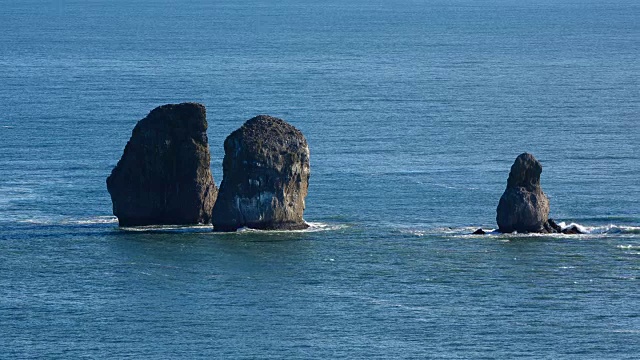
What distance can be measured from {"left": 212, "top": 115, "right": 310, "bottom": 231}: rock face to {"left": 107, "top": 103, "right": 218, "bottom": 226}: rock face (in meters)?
3.49

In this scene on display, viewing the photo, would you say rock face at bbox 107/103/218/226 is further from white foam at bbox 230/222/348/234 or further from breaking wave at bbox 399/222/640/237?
breaking wave at bbox 399/222/640/237

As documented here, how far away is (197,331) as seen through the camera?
85188 millimetres

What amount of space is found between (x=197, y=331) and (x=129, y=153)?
90.6 feet

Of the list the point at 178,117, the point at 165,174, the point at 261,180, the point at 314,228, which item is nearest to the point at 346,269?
the point at 261,180

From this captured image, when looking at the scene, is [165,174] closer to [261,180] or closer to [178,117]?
[178,117]

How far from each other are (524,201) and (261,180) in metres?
17.4

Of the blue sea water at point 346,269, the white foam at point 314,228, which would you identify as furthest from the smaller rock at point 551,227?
the white foam at point 314,228

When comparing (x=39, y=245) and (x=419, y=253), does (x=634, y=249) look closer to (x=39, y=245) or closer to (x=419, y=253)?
(x=419, y=253)

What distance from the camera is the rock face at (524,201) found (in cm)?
10550

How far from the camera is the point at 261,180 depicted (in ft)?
349

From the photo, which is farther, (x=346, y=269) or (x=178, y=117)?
(x=178, y=117)

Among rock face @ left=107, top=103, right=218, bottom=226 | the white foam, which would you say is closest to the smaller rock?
the white foam

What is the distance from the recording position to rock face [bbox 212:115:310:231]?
107m

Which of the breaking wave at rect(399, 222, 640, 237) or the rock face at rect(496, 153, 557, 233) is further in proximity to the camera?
the breaking wave at rect(399, 222, 640, 237)
